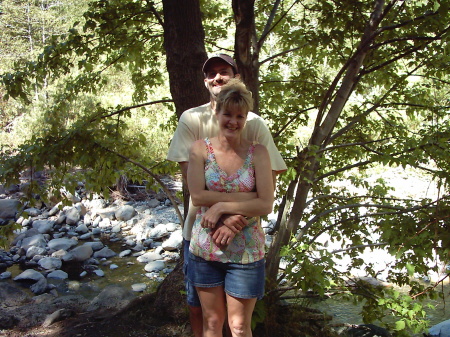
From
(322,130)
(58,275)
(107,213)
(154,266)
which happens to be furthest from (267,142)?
(107,213)

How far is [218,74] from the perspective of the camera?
2.32 meters

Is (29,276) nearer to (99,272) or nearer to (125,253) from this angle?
Result: (99,272)

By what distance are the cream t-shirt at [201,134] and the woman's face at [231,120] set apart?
0.72 ft

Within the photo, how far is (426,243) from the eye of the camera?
258 centimetres

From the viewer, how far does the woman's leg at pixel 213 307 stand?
7.07 feet

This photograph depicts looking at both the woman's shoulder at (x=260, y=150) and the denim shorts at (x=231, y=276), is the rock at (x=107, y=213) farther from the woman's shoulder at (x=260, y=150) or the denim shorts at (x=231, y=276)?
the woman's shoulder at (x=260, y=150)

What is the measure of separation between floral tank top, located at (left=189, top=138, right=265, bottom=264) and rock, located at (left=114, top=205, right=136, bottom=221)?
874cm

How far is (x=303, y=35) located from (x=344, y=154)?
4.06 feet

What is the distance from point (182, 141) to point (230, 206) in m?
0.48

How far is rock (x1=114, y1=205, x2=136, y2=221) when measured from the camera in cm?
1059

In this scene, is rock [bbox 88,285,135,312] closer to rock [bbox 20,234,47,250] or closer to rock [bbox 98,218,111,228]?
rock [bbox 20,234,47,250]

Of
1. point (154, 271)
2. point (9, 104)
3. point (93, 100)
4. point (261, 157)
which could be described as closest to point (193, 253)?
point (261, 157)

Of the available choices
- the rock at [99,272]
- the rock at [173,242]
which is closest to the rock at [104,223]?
the rock at [173,242]

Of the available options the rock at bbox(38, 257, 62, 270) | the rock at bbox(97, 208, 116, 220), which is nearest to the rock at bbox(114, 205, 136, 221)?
the rock at bbox(97, 208, 116, 220)
